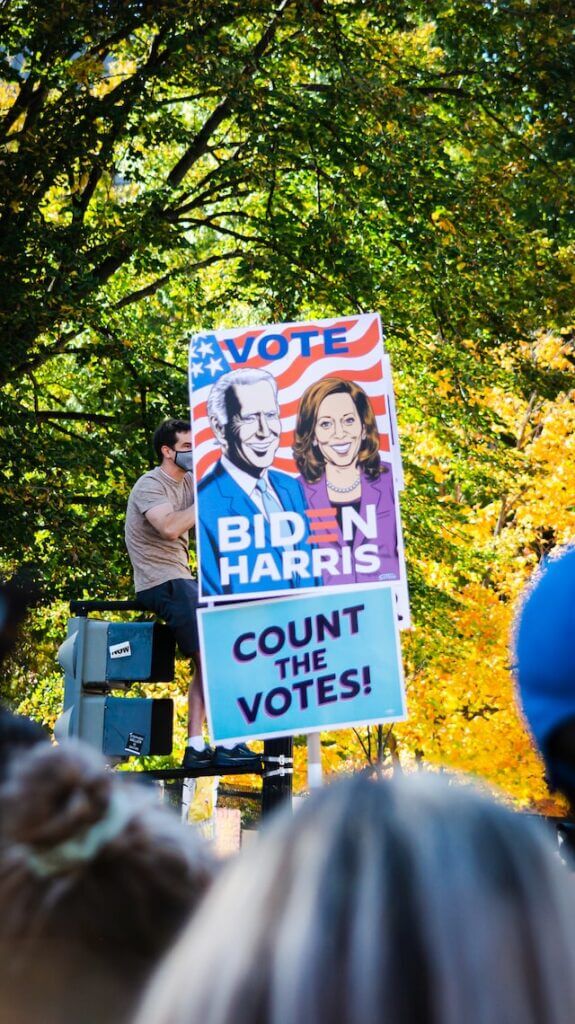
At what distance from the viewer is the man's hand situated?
6715mm

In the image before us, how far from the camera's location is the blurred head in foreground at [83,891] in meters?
1.01

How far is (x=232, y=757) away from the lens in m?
6.27

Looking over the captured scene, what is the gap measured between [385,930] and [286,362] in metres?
5.22

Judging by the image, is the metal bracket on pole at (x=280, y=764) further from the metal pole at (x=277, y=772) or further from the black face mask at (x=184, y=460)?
the black face mask at (x=184, y=460)

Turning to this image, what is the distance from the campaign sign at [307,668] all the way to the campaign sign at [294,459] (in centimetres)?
Answer: 12

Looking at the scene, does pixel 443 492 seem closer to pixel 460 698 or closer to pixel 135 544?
pixel 460 698

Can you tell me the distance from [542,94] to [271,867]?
1178 centimetres

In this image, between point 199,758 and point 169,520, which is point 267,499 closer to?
point 169,520

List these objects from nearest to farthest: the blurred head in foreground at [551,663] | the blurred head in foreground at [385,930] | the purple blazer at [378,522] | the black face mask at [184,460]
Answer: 1. the blurred head in foreground at [385,930]
2. the blurred head in foreground at [551,663]
3. the purple blazer at [378,522]
4. the black face mask at [184,460]

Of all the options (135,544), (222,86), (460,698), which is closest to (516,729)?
(460,698)

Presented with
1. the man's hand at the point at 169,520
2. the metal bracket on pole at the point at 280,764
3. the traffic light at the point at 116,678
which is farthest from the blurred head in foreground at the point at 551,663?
the man's hand at the point at 169,520

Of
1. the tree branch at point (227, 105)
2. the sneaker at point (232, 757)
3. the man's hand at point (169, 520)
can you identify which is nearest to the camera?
the sneaker at point (232, 757)

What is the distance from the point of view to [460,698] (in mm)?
18016

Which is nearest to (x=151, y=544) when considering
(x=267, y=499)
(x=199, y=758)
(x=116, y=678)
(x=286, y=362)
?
(x=116, y=678)
